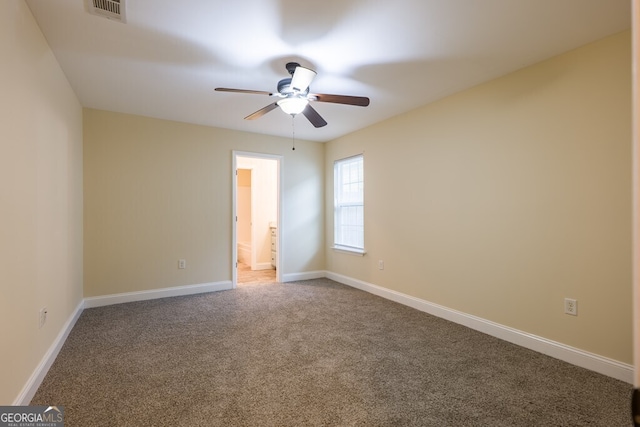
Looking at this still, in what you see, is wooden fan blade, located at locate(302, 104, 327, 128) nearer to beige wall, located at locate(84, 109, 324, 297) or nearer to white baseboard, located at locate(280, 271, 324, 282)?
beige wall, located at locate(84, 109, 324, 297)

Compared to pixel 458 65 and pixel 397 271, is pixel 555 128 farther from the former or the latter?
pixel 397 271

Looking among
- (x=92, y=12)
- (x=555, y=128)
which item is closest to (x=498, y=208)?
(x=555, y=128)

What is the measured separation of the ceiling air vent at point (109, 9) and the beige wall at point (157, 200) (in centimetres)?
228

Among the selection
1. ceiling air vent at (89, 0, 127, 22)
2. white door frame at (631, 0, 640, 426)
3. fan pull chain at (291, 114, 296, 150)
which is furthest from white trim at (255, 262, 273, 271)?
white door frame at (631, 0, 640, 426)

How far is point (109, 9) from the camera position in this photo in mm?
1913

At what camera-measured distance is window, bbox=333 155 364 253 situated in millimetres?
4754

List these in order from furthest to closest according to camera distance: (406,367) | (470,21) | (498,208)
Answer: (498,208)
(406,367)
(470,21)

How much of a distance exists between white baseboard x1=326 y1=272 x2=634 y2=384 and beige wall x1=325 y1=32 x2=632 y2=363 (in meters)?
0.05

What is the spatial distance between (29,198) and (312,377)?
7.18 ft

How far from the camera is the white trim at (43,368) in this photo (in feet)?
5.81

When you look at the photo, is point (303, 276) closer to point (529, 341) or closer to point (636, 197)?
point (529, 341)

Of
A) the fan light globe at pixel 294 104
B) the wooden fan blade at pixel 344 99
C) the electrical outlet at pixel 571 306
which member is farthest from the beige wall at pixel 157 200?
the electrical outlet at pixel 571 306

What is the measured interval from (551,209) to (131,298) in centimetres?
476

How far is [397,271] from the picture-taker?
13.1ft
